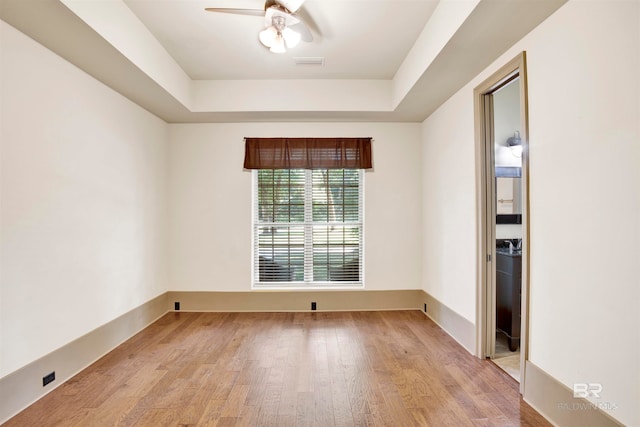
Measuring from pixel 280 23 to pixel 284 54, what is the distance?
99 cm

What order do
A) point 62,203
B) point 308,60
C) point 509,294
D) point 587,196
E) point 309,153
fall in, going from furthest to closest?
point 309,153 < point 308,60 < point 509,294 < point 62,203 < point 587,196

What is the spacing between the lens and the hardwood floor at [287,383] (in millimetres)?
2080

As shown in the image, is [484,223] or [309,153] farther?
[309,153]

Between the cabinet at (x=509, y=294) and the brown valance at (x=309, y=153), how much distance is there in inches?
80.7

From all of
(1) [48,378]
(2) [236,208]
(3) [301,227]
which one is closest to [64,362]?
(1) [48,378]

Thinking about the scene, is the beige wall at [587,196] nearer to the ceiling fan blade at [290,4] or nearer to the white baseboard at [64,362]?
the ceiling fan blade at [290,4]

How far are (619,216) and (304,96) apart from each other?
3228mm

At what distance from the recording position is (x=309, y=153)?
439 cm

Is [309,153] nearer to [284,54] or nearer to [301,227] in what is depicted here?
[301,227]

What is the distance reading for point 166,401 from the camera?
226cm

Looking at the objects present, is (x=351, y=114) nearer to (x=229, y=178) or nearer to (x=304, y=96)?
(x=304, y=96)

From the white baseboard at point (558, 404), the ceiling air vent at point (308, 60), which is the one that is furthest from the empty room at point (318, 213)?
the ceiling air vent at point (308, 60)

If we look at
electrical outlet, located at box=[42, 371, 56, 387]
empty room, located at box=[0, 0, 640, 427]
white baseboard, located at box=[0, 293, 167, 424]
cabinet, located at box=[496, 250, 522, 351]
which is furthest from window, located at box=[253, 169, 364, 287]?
electrical outlet, located at box=[42, 371, 56, 387]

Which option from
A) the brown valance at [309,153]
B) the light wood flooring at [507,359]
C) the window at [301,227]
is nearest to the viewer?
the light wood flooring at [507,359]
